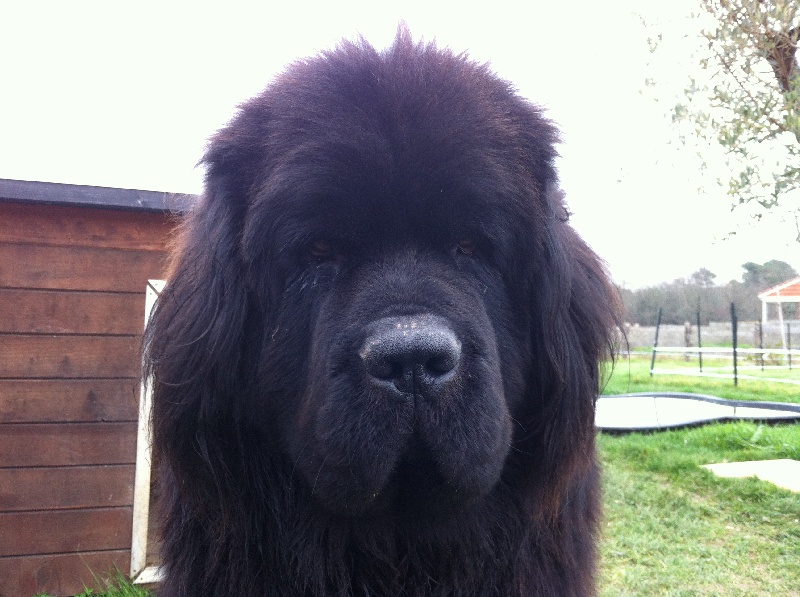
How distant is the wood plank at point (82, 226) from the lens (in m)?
3.62

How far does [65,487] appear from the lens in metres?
3.64

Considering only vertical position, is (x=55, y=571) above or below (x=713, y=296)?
below

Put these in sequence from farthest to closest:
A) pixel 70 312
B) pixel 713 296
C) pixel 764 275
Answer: pixel 713 296 < pixel 764 275 < pixel 70 312

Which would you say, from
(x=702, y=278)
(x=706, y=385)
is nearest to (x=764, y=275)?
(x=702, y=278)

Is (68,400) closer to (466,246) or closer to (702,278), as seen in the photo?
(466,246)

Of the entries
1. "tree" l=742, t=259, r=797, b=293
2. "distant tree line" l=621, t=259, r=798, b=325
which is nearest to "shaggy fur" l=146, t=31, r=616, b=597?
"tree" l=742, t=259, r=797, b=293

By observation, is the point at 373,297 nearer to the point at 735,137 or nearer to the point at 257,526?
the point at 257,526

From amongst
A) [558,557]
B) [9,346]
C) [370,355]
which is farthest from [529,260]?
[9,346]

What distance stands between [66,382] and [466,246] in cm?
278

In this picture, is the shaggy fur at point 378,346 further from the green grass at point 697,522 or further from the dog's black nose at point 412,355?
the green grass at point 697,522

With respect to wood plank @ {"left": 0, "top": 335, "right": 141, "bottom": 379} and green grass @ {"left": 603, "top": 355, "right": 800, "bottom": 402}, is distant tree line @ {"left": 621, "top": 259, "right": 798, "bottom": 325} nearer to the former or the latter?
green grass @ {"left": 603, "top": 355, "right": 800, "bottom": 402}

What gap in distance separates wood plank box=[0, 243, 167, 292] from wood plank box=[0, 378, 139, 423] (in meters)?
0.53

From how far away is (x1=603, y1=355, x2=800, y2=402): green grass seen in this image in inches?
473

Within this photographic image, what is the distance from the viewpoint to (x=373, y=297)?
5.53 ft
